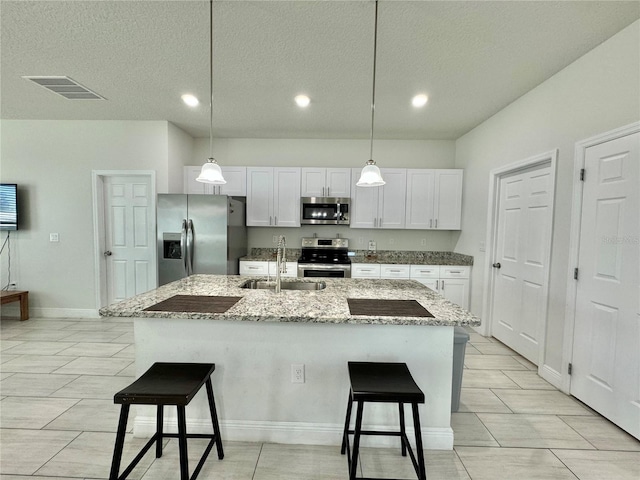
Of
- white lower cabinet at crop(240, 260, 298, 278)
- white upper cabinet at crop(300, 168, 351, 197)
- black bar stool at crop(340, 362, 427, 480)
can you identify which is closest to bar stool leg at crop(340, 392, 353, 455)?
black bar stool at crop(340, 362, 427, 480)

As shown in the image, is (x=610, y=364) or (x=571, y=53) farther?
(x=571, y=53)

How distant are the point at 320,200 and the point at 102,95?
9.09 ft

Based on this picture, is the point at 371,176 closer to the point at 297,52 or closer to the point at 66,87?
the point at 297,52

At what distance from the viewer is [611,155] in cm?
206

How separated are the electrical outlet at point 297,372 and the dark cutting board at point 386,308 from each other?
0.48 metres

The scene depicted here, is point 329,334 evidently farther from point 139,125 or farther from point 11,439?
point 139,125

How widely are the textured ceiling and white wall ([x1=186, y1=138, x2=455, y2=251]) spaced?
0.98m

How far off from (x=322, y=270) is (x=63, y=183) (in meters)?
3.75

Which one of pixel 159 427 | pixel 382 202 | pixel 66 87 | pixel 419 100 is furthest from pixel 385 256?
pixel 66 87

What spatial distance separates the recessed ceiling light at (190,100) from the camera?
10.3 feet

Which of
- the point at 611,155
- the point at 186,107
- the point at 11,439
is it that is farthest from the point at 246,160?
the point at 611,155

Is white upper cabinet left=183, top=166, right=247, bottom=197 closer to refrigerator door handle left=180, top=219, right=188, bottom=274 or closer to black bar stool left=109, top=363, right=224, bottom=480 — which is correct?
refrigerator door handle left=180, top=219, right=188, bottom=274

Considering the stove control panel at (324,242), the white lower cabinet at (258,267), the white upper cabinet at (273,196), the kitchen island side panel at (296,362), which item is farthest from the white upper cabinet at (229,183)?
the kitchen island side panel at (296,362)

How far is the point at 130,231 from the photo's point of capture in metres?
4.11
